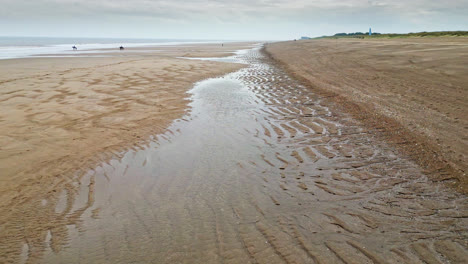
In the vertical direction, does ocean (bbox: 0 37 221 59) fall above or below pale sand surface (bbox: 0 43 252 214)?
above

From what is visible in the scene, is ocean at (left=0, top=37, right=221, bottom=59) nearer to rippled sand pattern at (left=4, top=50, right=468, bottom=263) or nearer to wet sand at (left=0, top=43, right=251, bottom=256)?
wet sand at (left=0, top=43, right=251, bottom=256)

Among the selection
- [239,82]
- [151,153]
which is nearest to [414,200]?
[151,153]

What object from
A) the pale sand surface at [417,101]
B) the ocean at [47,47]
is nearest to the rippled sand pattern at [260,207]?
the pale sand surface at [417,101]

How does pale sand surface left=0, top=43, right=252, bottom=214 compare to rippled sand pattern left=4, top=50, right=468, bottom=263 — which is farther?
pale sand surface left=0, top=43, right=252, bottom=214

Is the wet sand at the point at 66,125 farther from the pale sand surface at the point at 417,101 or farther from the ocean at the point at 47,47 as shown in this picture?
the ocean at the point at 47,47

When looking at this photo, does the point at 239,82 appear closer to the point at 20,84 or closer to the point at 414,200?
the point at 20,84

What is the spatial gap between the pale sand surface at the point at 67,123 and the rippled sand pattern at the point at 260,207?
609 mm

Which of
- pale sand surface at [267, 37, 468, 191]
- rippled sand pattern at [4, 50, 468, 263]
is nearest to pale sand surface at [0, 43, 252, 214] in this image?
rippled sand pattern at [4, 50, 468, 263]

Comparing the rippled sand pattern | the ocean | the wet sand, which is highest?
the ocean

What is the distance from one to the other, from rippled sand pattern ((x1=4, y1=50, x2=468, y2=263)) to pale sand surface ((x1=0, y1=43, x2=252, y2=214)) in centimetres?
61

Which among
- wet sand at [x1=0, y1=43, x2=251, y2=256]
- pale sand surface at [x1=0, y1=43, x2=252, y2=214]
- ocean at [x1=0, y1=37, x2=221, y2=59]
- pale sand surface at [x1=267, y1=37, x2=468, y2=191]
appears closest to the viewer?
wet sand at [x1=0, y1=43, x2=251, y2=256]

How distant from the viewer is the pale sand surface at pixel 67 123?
4476 mm

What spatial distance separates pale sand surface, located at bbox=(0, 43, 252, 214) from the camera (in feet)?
14.7

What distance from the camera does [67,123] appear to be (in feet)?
22.8
